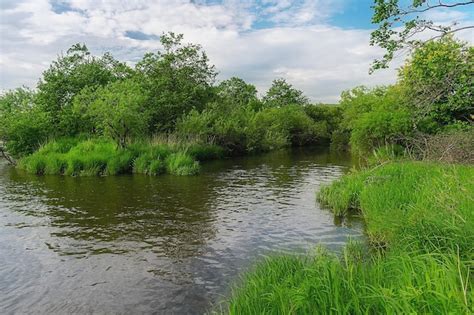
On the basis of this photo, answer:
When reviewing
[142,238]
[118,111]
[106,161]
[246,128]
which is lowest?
[142,238]

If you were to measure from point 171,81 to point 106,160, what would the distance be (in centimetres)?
1280

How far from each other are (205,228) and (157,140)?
18.0m

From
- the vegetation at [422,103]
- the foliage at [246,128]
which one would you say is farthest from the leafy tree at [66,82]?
the vegetation at [422,103]

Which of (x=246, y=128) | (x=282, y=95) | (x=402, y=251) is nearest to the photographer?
(x=402, y=251)

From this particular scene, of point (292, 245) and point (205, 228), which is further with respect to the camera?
point (205, 228)

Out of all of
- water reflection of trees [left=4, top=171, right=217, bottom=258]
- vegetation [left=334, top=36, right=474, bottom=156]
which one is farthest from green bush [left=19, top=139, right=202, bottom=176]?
vegetation [left=334, top=36, right=474, bottom=156]

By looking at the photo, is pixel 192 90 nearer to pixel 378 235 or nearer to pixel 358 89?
pixel 378 235

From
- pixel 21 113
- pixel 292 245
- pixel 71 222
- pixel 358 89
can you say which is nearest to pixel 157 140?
pixel 21 113

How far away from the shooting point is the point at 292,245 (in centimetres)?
1022

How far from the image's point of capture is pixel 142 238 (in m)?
11.3

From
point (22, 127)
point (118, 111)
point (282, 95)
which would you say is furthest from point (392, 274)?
point (282, 95)

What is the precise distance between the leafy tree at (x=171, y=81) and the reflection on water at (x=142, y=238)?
1390 cm

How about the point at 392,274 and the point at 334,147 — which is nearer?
the point at 392,274

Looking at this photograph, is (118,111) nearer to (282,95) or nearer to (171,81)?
(171,81)
